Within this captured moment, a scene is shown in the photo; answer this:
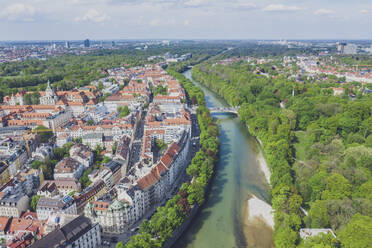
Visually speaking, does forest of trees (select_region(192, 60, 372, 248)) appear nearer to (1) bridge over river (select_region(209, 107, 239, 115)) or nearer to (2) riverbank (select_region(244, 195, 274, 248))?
(2) riverbank (select_region(244, 195, 274, 248))

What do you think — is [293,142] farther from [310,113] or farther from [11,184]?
[11,184]

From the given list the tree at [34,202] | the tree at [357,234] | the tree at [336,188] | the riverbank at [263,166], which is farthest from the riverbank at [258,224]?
the tree at [34,202]

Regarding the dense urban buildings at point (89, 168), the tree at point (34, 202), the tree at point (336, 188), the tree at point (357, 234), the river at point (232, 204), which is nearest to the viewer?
the tree at point (357, 234)

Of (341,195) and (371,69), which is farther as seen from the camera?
(371,69)

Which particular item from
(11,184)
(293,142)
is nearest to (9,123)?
(11,184)

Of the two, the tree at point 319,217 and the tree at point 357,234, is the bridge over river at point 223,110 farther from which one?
the tree at point 357,234

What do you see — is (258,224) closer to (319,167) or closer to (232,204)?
(232,204)
